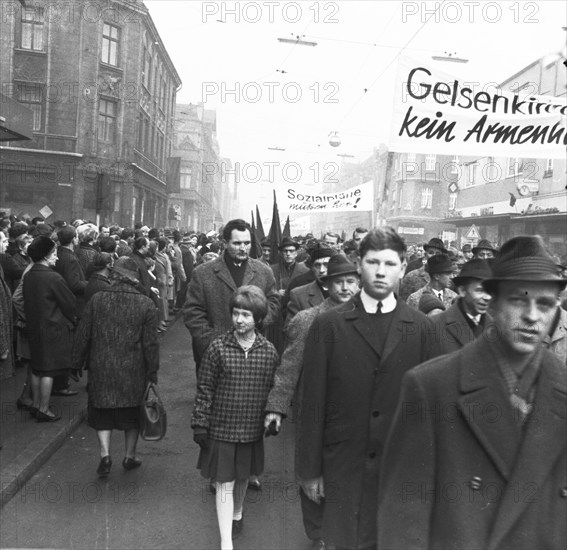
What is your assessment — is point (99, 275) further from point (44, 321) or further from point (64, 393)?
point (64, 393)

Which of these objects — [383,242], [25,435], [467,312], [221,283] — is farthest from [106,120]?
[383,242]

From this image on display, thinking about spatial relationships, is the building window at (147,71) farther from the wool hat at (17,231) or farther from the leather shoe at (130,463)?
the leather shoe at (130,463)

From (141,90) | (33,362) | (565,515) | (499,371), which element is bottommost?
(33,362)

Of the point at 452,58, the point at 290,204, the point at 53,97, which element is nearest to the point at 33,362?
the point at 290,204

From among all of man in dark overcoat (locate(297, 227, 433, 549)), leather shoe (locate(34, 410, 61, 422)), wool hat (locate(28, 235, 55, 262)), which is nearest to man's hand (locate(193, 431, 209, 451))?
man in dark overcoat (locate(297, 227, 433, 549))

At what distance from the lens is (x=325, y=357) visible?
117 inches

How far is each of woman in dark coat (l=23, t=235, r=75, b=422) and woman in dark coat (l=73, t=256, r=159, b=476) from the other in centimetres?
116

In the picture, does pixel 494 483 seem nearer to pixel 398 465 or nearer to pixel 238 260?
pixel 398 465

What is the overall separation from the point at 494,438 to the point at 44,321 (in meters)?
5.04

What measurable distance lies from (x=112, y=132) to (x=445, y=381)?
Result: 2924 cm

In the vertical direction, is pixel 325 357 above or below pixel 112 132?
below

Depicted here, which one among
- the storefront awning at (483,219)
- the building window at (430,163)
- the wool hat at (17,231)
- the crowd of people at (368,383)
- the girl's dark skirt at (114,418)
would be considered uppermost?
the building window at (430,163)

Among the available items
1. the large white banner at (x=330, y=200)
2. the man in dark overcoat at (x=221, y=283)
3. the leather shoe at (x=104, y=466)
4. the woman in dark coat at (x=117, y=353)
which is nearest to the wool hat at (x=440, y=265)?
the man in dark overcoat at (x=221, y=283)

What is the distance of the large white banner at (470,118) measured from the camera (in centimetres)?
663
